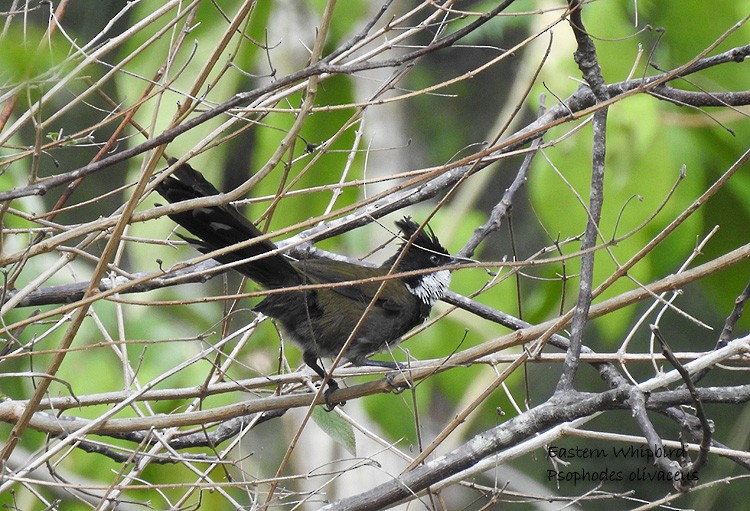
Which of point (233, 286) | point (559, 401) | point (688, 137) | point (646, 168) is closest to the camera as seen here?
point (559, 401)

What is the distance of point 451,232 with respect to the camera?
598cm

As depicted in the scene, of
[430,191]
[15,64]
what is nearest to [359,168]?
[430,191]

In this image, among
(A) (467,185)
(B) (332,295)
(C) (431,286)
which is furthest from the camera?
(A) (467,185)

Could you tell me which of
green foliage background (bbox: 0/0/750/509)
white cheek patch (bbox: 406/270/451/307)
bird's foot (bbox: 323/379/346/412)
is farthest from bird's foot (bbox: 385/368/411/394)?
white cheek patch (bbox: 406/270/451/307)

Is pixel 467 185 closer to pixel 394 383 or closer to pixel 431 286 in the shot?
pixel 431 286

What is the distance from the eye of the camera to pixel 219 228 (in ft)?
9.15

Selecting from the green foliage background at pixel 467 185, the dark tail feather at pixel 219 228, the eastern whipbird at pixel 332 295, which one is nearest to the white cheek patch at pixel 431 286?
the eastern whipbird at pixel 332 295

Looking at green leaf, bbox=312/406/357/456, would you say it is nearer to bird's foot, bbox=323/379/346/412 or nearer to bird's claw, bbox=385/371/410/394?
bird's foot, bbox=323/379/346/412

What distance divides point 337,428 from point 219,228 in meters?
0.85

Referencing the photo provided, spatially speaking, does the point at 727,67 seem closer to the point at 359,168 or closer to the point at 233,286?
the point at 359,168

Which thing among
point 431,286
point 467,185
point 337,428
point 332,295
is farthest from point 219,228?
point 467,185

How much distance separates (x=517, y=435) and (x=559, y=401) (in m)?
0.13

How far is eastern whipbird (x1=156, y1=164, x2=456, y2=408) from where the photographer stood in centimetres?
282

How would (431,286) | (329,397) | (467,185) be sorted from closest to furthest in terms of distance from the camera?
(329,397) < (431,286) < (467,185)
